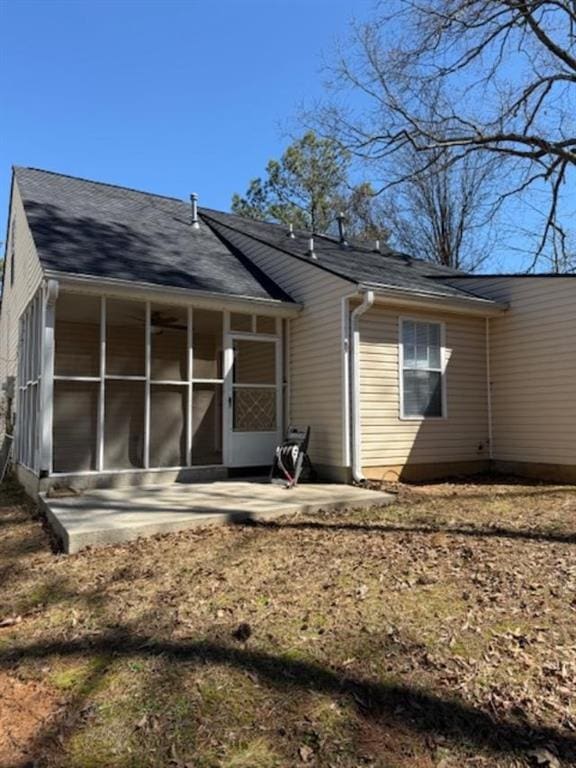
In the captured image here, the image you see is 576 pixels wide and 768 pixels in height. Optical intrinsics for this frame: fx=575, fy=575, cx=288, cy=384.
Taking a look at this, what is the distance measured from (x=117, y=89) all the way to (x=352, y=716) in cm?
1296

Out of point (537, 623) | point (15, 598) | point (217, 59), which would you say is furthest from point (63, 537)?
point (217, 59)

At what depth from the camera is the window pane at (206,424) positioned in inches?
342


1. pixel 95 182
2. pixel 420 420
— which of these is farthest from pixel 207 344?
pixel 95 182

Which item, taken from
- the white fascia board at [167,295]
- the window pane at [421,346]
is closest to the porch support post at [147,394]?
the white fascia board at [167,295]

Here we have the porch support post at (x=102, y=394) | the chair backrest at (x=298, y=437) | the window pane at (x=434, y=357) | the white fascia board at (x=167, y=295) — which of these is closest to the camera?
the white fascia board at (x=167, y=295)

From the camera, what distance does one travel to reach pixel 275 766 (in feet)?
7.55

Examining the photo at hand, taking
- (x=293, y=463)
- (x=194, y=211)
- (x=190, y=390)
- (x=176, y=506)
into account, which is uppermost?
(x=194, y=211)

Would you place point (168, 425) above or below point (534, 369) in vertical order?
below

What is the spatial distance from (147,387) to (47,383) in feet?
4.58

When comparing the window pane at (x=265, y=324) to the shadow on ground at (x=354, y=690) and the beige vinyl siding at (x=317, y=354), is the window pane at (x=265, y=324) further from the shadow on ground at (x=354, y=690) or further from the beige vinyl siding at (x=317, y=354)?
the shadow on ground at (x=354, y=690)

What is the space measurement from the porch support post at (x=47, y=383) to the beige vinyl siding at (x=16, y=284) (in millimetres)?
841

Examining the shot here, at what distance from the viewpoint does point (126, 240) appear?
31.8 ft

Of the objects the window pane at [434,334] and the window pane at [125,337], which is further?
the window pane at [434,334]

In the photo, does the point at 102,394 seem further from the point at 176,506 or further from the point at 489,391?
the point at 489,391
